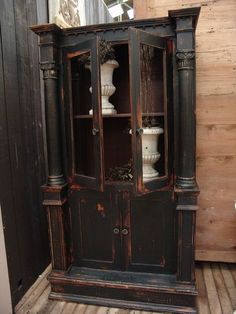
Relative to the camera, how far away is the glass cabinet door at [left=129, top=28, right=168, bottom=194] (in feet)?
5.08

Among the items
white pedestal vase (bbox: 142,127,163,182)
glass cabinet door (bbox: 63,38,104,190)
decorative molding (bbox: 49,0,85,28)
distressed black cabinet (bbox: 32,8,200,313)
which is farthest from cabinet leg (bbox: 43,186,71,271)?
decorative molding (bbox: 49,0,85,28)

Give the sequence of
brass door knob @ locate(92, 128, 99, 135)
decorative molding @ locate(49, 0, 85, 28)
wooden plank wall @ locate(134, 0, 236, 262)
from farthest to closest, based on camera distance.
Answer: decorative molding @ locate(49, 0, 85, 28), wooden plank wall @ locate(134, 0, 236, 262), brass door knob @ locate(92, 128, 99, 135)

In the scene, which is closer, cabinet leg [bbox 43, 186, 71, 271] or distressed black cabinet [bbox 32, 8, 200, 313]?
distressed black cabinet [bbox 32, 8, 200, 313]

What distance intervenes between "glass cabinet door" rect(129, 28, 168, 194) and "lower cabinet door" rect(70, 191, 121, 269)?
0.32 meters

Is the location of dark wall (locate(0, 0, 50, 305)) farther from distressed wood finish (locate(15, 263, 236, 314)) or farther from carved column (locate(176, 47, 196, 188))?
carved column (locate(176, 47, 196, 188))

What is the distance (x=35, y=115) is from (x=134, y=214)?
3.27ft

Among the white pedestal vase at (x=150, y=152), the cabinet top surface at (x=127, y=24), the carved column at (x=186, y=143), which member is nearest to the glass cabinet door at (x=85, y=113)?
the cabinet top surface at (x=127, y=24)

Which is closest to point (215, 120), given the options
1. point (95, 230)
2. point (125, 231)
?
point (125, 231)

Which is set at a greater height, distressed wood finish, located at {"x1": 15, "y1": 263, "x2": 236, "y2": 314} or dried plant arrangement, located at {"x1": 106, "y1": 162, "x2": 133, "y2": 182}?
dried plant arrangement, located at {"x1": 106, "y1": 162, "x2": 133, "y2": 182}

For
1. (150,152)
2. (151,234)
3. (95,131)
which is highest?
(95,131)

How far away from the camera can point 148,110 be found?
1664 millimetres

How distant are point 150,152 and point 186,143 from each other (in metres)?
0.23

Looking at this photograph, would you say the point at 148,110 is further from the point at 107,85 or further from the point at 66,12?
the point at 66,12

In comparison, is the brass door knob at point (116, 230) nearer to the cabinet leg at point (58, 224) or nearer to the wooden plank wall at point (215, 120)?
the cabinet leg at point (58, 224)
